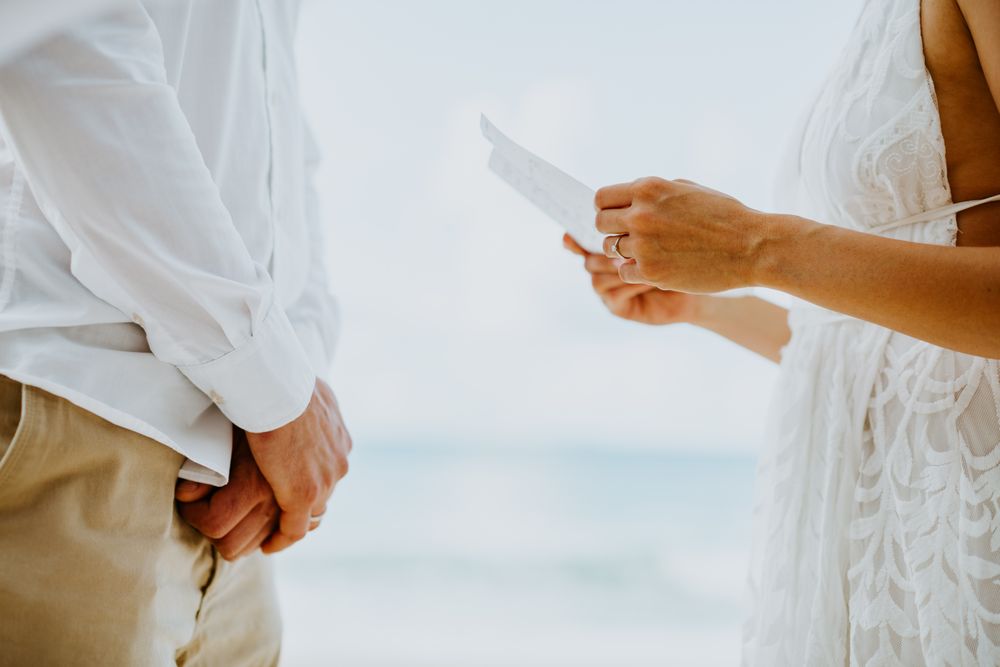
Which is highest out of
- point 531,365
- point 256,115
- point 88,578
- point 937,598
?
point 937,598

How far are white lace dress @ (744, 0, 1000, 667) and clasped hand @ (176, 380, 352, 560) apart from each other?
2.13 feet

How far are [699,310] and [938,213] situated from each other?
1.62 feet

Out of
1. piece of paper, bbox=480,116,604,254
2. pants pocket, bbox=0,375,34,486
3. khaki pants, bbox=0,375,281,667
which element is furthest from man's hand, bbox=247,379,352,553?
piece of paper, bbox=480,116,604,254

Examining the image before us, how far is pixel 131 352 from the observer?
80 centimetres

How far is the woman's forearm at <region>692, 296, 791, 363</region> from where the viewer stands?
1.29 meters

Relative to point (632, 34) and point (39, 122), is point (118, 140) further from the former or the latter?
point (632, 34)

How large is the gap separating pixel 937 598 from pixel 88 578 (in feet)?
3.05

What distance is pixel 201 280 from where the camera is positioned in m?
0.76

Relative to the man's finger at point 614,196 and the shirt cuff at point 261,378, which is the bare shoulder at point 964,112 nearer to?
the man's finger at point 614,196

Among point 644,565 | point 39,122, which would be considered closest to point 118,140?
point 39,122

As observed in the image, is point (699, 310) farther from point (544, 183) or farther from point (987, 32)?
point (987, 32)

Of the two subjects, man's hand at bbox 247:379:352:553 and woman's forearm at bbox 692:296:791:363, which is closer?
man's hand at bbox 247:379:352:553

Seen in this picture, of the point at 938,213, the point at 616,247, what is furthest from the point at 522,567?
the point at 938,213

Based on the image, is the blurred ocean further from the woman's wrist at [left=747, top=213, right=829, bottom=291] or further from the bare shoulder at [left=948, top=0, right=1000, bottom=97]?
the bare shoulder at [left=948, top=0, right=1000, bottom=97]
